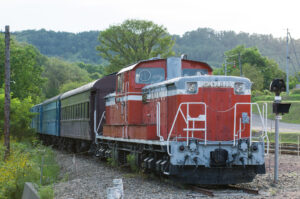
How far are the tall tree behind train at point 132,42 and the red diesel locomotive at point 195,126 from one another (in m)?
42.1

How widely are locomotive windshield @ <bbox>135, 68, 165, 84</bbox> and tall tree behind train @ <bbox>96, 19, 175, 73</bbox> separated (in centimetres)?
4171

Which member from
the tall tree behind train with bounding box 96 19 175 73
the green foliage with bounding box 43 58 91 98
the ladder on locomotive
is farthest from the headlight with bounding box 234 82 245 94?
the green foliage with bounding box 43 58 91 98

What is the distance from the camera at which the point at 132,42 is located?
2203 inches

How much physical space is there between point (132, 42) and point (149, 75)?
1691 inches

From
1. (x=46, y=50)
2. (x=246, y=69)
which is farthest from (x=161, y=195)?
(x=46, y=50)

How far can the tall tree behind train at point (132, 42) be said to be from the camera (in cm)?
5553

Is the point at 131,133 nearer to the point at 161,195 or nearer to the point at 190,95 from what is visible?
the point at 190,95

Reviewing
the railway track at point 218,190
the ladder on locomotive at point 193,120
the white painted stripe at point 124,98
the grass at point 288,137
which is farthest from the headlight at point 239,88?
the grass at point 288,137

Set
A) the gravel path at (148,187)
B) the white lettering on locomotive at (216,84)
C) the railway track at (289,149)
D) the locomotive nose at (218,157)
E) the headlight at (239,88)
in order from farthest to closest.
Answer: the railway track at (289,149) → the headlight at (239,88) → the white lettering on locomotive at (216,84) → the locomotive nose at (218,157) → the gravel path at (148,187)

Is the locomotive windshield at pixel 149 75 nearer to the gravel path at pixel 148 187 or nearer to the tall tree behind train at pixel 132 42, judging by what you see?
the gravel path at pixel 148 187

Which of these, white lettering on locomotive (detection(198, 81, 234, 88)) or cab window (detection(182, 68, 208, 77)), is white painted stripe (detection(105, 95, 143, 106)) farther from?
white lettering on locomotive (detection(198, 81, 234, 88))

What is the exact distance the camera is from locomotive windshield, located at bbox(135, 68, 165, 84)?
43.8 ft

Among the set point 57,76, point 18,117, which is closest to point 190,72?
point 18,117

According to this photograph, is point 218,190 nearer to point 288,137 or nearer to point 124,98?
point 124,98
